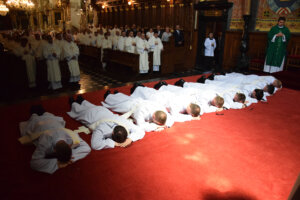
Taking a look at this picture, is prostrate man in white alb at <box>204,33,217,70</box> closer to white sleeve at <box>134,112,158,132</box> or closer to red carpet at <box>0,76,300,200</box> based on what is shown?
red carpet at <box>0,76,300,200</box>

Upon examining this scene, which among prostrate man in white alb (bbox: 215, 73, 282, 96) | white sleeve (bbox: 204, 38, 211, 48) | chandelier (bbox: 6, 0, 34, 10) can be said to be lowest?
prostrate man in white alb (bbox: 215, 73, 282, 96)

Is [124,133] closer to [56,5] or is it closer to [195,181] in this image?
[195,181]

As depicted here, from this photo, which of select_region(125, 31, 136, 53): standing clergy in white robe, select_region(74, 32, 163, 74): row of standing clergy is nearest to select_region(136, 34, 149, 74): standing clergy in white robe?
select_region(74, 32, 163, 74): row of standing clergy

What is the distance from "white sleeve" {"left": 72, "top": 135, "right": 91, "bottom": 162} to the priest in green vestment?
7019 mm

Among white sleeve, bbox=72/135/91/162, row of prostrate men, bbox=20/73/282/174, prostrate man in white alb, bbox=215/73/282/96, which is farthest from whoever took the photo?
prostrate man in white alb, bbox=215/73/282/96

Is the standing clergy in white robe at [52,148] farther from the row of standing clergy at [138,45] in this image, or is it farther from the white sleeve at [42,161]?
the row of standing clergy at [138,45]

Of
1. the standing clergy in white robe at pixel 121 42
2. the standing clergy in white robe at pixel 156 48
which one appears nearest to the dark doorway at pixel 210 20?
the standing clergy in white robe at pixel 156 48

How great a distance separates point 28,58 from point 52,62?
2.63 feet

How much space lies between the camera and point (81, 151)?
2990 millimetres

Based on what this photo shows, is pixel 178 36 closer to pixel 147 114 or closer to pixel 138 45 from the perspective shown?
pixel 138 45

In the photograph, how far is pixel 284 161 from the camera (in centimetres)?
307

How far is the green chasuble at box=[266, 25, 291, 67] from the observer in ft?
24.0

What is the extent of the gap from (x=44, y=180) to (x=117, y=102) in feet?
7.15

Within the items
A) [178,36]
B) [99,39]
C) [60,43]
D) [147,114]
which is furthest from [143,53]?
[147,114]
